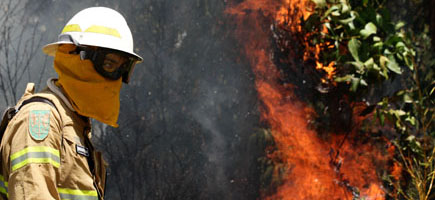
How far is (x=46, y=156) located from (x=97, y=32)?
0.59 m

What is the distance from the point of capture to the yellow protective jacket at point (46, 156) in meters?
1.73

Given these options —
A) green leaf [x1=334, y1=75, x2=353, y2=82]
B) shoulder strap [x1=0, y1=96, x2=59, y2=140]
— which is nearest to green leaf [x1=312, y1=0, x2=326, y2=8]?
green leaf [x1=334, y1=75, x2=353, y2=82]

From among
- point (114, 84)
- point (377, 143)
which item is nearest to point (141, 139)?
point (114, 84)

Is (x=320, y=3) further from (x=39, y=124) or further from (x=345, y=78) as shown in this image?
(x=39, y=124)

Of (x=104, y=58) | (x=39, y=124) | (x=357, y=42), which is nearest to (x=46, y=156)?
(x=39, y=124)

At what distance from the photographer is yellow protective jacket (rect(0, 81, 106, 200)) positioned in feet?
5.68

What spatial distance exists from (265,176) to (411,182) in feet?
4.50

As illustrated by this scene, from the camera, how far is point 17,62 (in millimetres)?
3551

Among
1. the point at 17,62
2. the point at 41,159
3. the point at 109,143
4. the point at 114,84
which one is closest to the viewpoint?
the point at 41,159

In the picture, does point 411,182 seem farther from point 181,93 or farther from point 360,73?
point 181,93

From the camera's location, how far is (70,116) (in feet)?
6.47

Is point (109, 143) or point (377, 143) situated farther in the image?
point (377, 143)

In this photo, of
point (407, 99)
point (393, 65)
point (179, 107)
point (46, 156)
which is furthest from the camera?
point (407, 99)

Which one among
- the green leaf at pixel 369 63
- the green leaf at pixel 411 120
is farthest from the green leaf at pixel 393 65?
the green leaf at pixel 411 120
